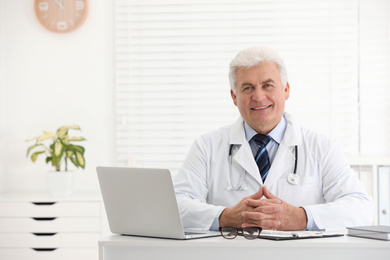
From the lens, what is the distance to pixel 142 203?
1.74 metres

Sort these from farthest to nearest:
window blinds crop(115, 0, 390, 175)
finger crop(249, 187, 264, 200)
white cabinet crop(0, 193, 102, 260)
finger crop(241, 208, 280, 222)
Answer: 1. window blinds crop(115, 0, 390, 175)
2. white cabinet crop(0, 193, 102, 260)
3. finger crop(249, 187, 264, 200)
4. finger crop(241, 208, 280, 222)

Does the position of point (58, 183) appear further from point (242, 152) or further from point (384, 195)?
point (384, 195)

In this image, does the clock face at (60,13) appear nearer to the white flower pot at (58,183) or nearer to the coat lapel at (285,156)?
the white flower pot at (58,183)

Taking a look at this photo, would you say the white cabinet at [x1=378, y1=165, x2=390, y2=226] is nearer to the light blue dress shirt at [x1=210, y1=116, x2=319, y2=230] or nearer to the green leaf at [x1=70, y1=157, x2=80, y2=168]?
the light blue dress shirt at [x1=210, y1=116, x2=319, y2=230]

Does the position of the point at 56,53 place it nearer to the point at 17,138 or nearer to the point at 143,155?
the point at 17,138

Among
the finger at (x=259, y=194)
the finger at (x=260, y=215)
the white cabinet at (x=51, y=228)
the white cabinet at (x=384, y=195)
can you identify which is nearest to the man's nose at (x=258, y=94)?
the finger at (x=259, y=194)

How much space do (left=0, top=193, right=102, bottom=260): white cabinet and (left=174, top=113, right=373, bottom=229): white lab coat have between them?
1.40 meters

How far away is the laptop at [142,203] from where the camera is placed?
1.67 metres

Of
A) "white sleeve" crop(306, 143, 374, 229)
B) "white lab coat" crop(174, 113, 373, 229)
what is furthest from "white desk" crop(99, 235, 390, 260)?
"white lab coat" crop(174, 113, 373, 229)

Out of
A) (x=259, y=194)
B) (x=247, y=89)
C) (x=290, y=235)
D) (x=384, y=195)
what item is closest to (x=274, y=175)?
(x=259, y=194)

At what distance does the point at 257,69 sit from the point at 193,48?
1.75 m

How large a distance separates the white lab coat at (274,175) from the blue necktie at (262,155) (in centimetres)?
4

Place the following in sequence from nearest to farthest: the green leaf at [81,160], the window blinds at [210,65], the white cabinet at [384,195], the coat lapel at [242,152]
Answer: the coat lapel at [242,152] < the white cabinet at [384,195] < the green leaf at [81,160] < the window blinds at [210,65]

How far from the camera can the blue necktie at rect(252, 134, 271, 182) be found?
2402mm
